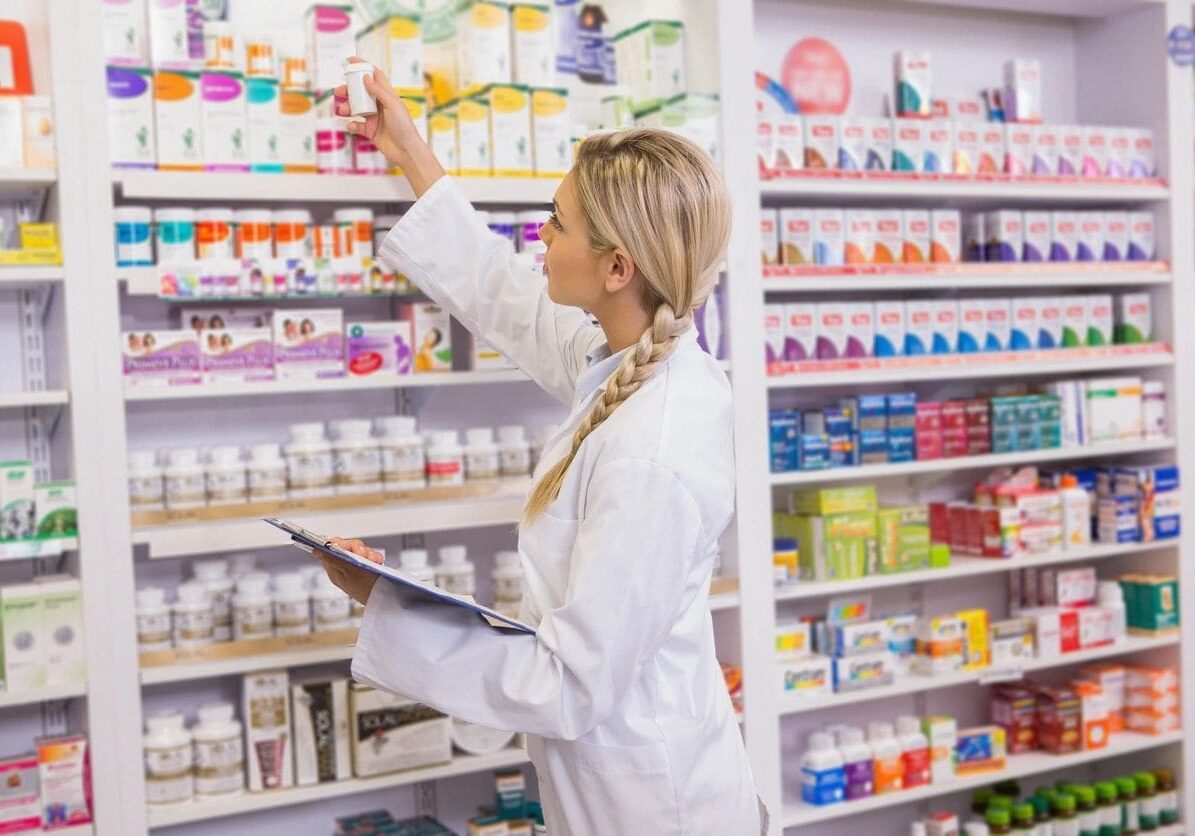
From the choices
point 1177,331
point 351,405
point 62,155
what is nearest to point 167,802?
point 351,405

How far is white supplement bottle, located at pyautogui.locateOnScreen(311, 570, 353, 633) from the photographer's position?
3107mm

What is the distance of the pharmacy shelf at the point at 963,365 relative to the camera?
12.3 ft

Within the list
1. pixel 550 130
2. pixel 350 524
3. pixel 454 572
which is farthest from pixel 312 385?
pixel 550 130

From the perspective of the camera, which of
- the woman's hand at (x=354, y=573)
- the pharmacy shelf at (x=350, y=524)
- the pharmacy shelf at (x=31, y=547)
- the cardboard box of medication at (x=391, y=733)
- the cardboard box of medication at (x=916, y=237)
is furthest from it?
the cardboard box of medication at (x=916, y=237)

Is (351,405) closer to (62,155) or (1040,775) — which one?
(62,155)

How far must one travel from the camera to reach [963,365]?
3973mm

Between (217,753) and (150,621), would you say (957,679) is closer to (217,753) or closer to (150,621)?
(217,753)

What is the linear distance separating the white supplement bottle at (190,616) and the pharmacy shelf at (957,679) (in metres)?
1.64

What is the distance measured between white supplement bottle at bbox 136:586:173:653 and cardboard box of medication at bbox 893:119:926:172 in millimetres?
2422

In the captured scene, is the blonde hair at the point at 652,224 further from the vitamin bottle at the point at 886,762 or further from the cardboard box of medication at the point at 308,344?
the vitamin bottle at the point at 886,762

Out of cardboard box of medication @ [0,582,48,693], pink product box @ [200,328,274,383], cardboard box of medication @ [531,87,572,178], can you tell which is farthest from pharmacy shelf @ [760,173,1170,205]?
cardboard box of medication @ [0,582,48,693]

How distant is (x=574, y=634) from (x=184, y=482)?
156cm

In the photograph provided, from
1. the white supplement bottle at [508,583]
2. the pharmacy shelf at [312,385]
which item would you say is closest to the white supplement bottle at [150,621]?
the pharmacy shelf at [312,385]

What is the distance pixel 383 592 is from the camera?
1.80 metres
